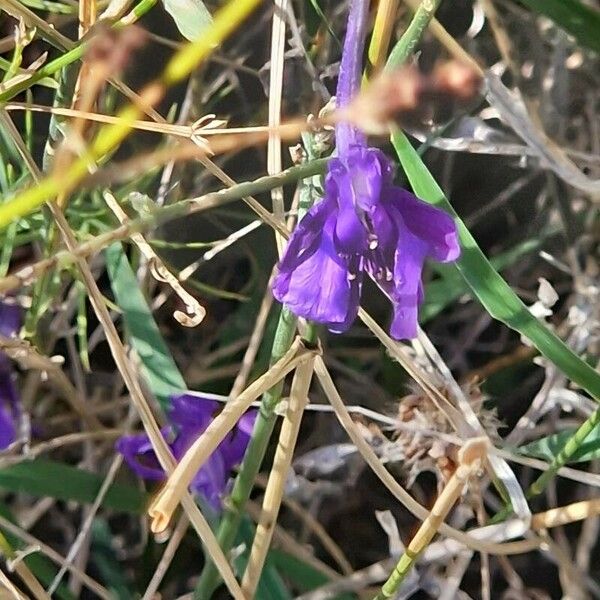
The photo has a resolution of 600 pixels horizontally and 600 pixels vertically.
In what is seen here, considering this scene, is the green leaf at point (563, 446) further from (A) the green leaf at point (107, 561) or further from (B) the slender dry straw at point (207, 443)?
(A) the green leaf at point (107, 561)

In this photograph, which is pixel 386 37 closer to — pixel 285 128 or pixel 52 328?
pixel 285 128

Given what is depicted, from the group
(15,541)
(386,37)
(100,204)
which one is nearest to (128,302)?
(100,204)

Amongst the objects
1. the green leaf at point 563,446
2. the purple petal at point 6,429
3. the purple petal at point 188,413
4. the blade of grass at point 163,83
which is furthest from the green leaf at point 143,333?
the blade of grass at point 163,83

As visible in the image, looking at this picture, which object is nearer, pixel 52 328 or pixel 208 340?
pixel 52 328

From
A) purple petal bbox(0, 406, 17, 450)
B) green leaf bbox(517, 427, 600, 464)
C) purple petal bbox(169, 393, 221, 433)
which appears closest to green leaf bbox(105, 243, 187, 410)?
purple petal bbox(169, 393, 221, 433)

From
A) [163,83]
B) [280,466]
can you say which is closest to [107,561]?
[280,466]

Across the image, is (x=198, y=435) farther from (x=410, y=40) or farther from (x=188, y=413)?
(x=410, y=40)
